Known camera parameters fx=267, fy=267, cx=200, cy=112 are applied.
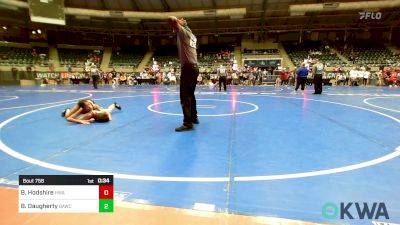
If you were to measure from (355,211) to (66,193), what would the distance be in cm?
205

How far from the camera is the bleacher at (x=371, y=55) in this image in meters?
28.6

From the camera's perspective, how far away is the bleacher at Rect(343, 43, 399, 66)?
28.6 m

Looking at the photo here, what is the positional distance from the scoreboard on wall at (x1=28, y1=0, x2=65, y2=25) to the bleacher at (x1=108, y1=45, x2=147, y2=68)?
40.5 feet

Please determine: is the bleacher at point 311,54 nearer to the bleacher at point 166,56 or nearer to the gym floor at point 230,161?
the bleacher at point 166,56

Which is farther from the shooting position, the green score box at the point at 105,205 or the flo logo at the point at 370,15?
the flo logo at the point at 370,15

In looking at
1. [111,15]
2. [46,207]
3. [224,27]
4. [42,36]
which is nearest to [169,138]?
[46,207]

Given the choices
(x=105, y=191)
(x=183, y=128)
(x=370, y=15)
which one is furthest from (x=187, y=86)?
(x=370, y=15)

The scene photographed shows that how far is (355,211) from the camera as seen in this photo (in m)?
2.01

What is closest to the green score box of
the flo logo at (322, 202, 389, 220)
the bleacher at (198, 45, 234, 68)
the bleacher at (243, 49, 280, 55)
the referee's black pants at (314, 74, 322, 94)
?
the flo logo at (322, 202, 389, 220)

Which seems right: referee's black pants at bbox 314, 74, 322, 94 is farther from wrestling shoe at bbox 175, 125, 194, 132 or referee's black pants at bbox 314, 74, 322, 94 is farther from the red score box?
the red score box

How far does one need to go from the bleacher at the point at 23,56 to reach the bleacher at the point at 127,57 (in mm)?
7787

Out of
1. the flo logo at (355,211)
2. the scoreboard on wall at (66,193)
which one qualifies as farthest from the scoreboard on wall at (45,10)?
the flo logo at (355,211)

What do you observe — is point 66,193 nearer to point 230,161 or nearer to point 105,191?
point 105,191

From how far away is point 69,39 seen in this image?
121ft
